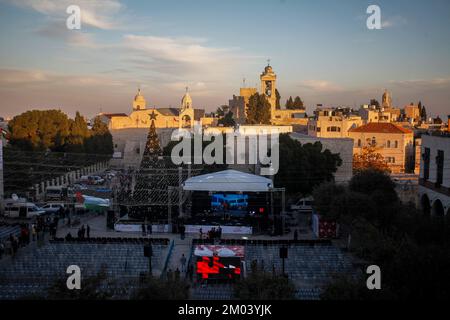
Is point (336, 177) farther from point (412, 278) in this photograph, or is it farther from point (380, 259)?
point (412, 278)

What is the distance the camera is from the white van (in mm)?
21328

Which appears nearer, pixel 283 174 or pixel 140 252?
pixel 140 252

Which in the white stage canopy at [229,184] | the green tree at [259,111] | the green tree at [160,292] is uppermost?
the green tree at [259,111]

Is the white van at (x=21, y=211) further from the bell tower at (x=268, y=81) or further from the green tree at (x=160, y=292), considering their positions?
the bell tower at (x=268, y=81)

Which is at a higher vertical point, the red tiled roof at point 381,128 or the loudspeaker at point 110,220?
the red tiled roof at point 381,128

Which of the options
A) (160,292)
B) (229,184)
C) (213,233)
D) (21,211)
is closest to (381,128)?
(229,184)

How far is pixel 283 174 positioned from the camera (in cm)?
2511

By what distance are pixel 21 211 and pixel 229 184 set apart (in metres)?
9.59

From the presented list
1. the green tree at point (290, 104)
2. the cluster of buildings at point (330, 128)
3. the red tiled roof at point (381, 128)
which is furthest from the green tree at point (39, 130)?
the green tree at point (290, 104)

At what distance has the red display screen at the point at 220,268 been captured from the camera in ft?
41.6

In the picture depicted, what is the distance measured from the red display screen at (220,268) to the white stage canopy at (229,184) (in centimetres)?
752
